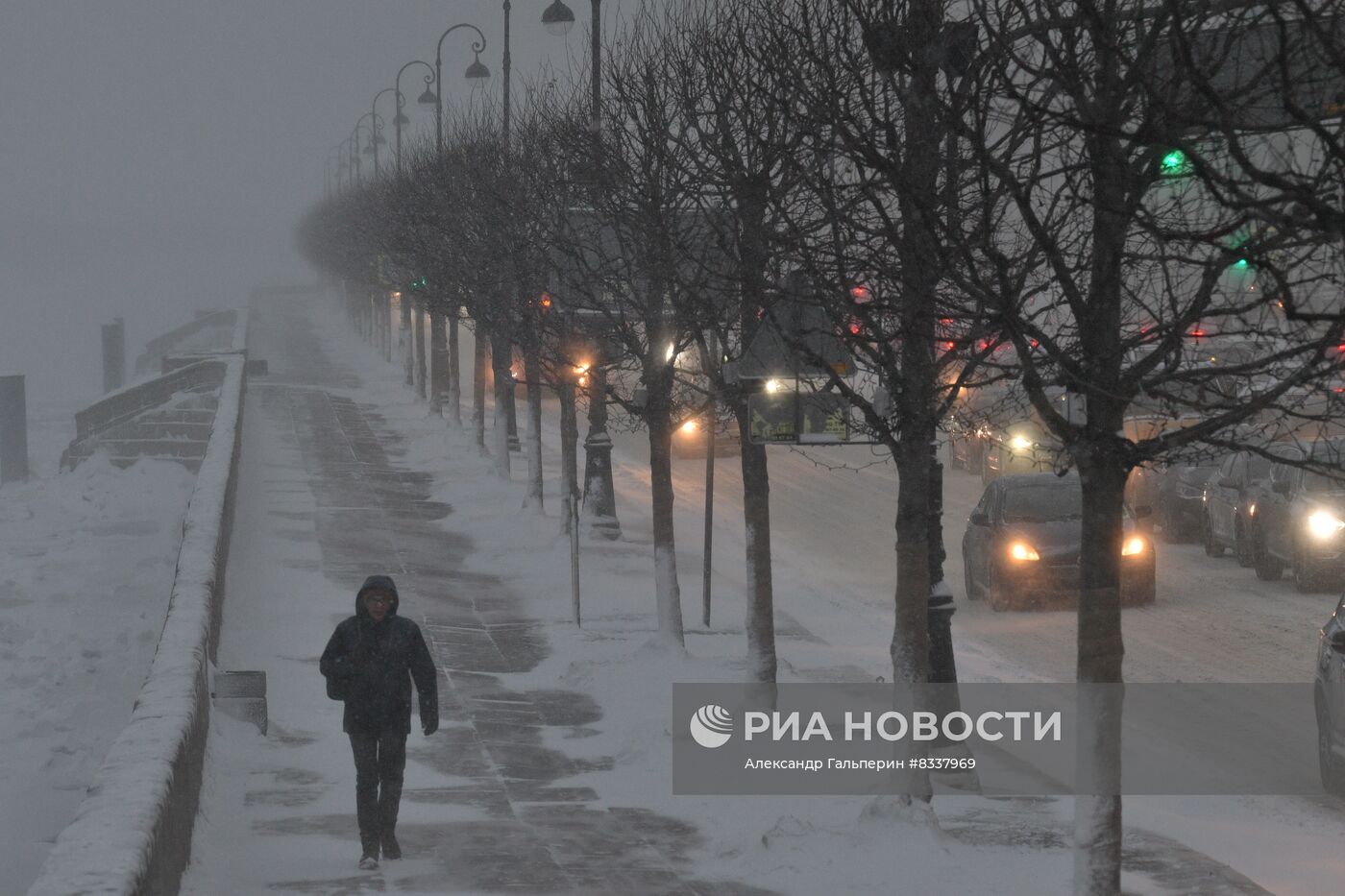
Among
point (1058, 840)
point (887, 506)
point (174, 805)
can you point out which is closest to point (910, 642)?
point (1058, 840)

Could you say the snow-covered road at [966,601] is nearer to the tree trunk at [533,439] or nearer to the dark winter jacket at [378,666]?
the tree trunk at [533,439]

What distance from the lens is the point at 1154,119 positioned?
7.58m

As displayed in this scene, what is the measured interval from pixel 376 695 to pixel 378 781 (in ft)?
1.60

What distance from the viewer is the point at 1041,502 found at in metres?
22.4

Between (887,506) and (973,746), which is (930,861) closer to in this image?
(973,746)

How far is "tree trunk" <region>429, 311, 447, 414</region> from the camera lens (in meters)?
51.7

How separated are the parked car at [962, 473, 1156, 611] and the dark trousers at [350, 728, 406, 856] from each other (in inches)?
468

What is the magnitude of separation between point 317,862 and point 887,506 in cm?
2278

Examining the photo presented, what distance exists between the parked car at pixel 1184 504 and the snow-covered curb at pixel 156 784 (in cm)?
1547

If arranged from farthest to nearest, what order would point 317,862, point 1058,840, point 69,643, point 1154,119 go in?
point 69,643 → point 1058,840 → point 317,862 → point 1154,119

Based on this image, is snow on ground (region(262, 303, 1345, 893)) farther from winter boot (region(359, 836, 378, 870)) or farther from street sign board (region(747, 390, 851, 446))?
street sign board (region(747, 390, 851, 446))

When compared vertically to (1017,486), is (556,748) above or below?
below

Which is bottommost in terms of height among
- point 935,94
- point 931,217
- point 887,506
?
point 887,506
